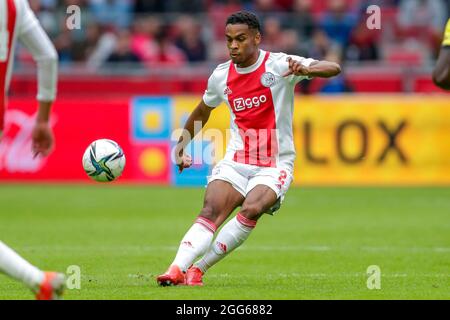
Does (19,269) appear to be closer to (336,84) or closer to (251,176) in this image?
(251,176)

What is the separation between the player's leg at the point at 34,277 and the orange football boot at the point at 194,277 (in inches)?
76.0

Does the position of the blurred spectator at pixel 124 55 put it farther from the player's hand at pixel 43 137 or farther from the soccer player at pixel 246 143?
the player's hand at pixel 43 137

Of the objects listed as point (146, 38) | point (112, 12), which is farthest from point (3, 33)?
point (112, 12)

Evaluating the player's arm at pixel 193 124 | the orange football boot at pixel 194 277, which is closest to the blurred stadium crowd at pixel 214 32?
the player's arm at pixel 193 124

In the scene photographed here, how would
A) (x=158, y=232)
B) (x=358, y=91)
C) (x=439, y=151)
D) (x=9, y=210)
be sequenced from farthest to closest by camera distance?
(x=358, y=91), (x=439, y=151), (x=9, y=210), (x=158, y=232)

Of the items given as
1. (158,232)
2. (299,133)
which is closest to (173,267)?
(158,232)

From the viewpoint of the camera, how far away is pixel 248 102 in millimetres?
9094

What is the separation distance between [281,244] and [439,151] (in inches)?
304

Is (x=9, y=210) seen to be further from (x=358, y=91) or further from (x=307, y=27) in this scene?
(x=307, y=27)

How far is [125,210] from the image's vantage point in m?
16.7

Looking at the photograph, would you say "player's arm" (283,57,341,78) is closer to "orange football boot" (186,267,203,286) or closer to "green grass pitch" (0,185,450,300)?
"green grass pitch" (0,185,450,300)

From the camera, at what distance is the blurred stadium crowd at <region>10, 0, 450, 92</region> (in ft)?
73.3

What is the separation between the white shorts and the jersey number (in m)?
2.56

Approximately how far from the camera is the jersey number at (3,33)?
22.7ft
